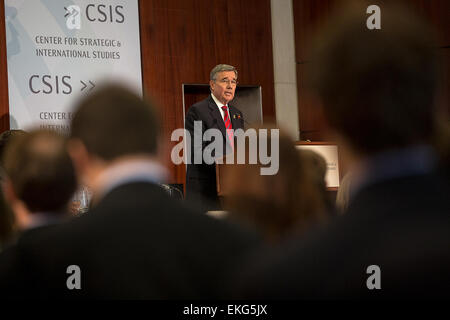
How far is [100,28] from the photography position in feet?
23.5

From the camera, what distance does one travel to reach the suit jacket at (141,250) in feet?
3.68

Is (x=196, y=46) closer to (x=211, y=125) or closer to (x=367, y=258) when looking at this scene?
(x=211, y=125)

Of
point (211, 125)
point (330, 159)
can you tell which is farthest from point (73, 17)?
point (330, 159)

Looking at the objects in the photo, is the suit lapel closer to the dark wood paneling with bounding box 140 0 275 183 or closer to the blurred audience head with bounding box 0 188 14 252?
the dark wood paneling with bounding box 140 0 275 183

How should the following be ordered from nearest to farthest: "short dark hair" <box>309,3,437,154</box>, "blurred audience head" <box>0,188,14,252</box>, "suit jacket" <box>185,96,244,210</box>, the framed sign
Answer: "short dark hair" <box>309,3,437,154</box>
"blurred audience head" <box>0,188,14,252</box>
the framed sign
"suit jacket" <box>185,96,244,210</box>

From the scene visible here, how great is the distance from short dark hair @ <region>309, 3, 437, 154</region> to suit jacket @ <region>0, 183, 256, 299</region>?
0.43 meters

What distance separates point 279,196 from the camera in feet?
4.47

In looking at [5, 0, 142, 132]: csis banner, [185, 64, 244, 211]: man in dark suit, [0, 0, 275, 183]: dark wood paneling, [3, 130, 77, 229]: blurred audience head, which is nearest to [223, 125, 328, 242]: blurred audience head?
[3, 130, 77, 229]: blurred audience head

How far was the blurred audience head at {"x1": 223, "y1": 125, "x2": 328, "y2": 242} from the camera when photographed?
1.34 meters

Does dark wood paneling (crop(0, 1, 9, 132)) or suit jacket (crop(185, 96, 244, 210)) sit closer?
suit jacket (crop(185, 96, 244, 210))

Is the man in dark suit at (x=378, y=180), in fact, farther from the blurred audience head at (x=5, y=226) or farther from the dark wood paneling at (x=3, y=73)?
the dark wood paneling at (x=3, y=73)

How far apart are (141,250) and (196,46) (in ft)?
22.8
